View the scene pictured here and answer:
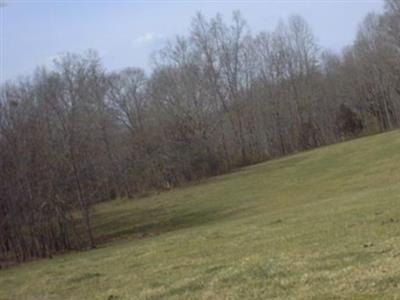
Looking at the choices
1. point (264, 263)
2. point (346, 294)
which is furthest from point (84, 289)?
point (346, 294)

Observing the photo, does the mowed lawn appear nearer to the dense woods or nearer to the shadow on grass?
the shadow on grass

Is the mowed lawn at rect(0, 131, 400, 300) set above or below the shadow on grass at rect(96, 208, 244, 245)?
above

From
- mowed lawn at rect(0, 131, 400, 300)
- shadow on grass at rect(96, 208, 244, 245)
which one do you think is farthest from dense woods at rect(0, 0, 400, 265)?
mowed lawn at rect(0, 131, 400, 300)

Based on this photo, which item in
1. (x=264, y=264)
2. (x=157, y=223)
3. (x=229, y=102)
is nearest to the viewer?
(x=264, y=264)

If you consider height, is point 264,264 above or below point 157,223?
above

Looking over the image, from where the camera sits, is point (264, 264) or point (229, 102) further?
point (229, 102)

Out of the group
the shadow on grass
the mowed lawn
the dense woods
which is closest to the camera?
the mowed lawn

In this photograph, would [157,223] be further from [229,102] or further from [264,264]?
[229,102]

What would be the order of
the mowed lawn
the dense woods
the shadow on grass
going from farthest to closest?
1. the dense woods
2. the shadow on grass
3. the mowed lawn

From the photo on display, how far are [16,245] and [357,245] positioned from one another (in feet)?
71.6

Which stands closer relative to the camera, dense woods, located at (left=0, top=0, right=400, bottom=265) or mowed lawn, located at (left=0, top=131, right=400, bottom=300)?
mowed lawn, located at (left=0, top=131, right=400, bottom=300)

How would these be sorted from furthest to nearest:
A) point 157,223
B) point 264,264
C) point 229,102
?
point 229,102 < point 157,223 < point 264,264

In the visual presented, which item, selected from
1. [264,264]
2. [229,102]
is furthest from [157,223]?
[229,102]

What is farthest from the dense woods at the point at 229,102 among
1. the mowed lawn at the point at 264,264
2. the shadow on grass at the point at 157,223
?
the mowed lawn at the point at 264,264
